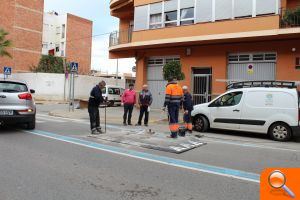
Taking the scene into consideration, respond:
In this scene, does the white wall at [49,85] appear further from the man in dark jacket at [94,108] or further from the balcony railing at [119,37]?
the man in dark jacket at [94,108]

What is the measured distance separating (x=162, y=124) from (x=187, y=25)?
23.2 ft

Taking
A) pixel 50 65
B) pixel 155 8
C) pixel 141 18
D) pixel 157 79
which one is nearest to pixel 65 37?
pixel 50 65

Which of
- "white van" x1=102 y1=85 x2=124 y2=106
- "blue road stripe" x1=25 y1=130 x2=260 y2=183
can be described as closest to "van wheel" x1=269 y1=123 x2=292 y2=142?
"blue road stripe" x1=25 y1=130 x2=260 y2=183

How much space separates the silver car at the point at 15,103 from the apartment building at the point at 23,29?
1509 inches

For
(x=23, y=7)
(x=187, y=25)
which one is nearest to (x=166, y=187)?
(x=187, y=25)

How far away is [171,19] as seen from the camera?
70.5ft

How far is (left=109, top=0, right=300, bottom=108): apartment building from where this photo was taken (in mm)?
17672

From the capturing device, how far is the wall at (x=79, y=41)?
60844mm

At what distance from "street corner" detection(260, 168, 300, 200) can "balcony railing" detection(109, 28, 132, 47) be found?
22837 mm

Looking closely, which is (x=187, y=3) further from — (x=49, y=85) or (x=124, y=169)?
(x=49, y=85)

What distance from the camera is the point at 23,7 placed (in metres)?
49.3

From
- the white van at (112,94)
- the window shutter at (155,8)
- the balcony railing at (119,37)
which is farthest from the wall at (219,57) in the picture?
the white van at (112,94)

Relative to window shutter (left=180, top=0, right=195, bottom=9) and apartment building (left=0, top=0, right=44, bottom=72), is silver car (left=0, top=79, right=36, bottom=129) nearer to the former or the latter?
window shutter (left=180, top=0, right=195, bottom=9)

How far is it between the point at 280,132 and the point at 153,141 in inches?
185
